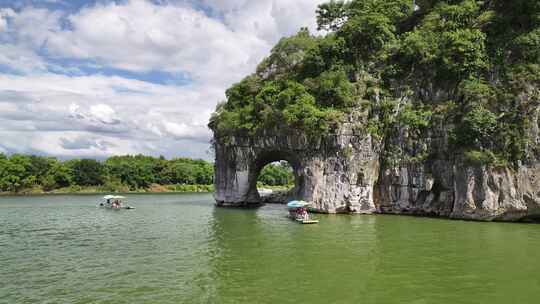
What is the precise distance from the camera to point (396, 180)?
3878 cm

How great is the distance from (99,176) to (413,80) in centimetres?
7825

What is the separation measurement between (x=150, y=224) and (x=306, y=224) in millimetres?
12636

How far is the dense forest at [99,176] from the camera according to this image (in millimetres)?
89438

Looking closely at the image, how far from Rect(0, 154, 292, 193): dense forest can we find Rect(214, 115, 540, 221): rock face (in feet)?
205

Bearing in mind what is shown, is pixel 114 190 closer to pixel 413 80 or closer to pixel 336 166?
pixel 336 166

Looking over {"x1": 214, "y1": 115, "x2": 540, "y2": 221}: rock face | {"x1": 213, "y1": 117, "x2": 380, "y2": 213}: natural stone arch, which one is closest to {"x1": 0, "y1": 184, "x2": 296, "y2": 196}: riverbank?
{"x1": 213, "y1": 117, "x2": 380, "y2": 213}: natural stone arch

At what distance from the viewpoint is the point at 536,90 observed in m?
32.3

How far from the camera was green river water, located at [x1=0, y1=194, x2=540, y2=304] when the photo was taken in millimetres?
14570

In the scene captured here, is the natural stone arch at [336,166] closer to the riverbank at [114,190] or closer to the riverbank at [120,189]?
the riverbank at [120,189]

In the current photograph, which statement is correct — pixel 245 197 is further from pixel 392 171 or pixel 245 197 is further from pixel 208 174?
pixel 208 174

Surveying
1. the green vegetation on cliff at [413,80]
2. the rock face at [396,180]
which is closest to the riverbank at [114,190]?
the green vegetation on cliff at [413,80]

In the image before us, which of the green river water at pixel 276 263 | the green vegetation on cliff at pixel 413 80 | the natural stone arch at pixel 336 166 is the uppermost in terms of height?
the green vegetation on cliff at pixel 413 80

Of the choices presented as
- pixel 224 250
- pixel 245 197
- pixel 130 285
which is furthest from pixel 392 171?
pixel 130 285

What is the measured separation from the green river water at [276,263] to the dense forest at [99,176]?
67.4m
